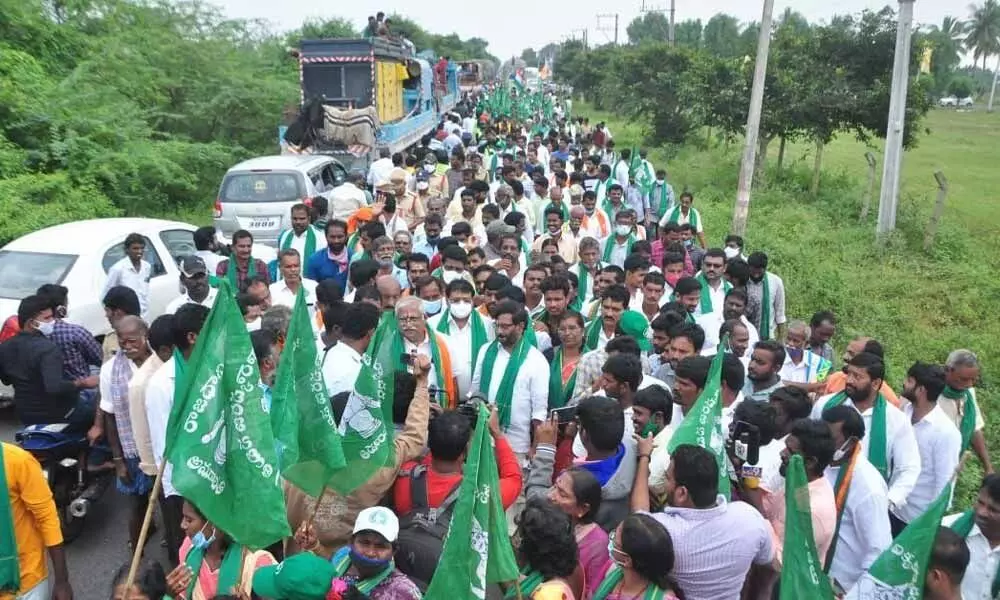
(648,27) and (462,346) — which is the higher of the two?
(648,27)

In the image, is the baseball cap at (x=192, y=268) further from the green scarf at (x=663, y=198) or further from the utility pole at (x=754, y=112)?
the utility pole at (x=754, y=112)

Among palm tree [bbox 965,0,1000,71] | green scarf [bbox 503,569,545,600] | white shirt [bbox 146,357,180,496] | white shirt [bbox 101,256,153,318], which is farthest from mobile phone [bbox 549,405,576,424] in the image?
palm tree [bbox 965,0,1000,71]

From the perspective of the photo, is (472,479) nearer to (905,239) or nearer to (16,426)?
(16,426)

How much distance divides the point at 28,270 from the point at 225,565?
18.5ft

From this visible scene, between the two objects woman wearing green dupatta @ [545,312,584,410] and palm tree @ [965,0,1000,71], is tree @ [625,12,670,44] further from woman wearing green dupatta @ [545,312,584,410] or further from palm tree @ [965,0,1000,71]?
woman wearing green dupatta @ [545,312,584,410]

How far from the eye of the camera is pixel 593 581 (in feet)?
10.6

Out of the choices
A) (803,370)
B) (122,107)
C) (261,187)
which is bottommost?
(803,370)

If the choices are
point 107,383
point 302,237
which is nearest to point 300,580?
point 107,383

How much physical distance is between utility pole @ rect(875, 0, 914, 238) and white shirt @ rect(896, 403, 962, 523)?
9285 mm

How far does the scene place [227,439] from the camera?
3.28 m

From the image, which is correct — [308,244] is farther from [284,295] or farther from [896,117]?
[896,117]

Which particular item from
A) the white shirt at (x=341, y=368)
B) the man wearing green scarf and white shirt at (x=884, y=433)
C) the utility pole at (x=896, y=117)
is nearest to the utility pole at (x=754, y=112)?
the utility pole at (x=896, y=117)

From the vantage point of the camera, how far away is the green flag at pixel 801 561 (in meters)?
2.61

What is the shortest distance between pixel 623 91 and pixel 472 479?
34.3m
